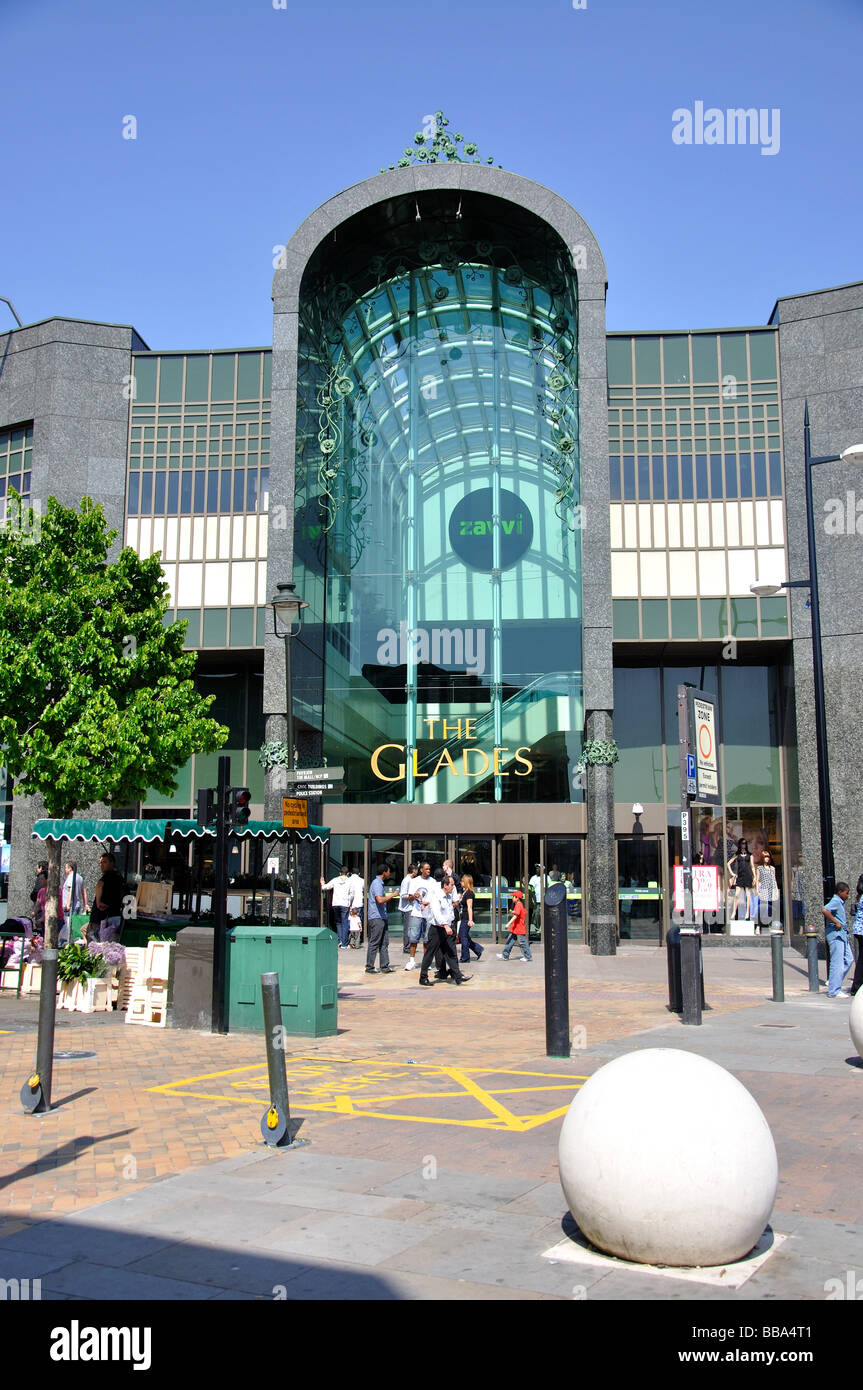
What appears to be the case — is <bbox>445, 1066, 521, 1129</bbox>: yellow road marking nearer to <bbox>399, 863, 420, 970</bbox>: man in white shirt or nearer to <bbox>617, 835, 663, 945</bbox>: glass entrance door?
<bbox>399, 863, 420, 970</bbox>: man in white shirt

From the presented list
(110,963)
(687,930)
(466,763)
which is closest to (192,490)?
(466,763)

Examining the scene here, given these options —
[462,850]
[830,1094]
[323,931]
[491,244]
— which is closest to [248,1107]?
[323,931]

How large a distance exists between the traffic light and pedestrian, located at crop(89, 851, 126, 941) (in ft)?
12.3

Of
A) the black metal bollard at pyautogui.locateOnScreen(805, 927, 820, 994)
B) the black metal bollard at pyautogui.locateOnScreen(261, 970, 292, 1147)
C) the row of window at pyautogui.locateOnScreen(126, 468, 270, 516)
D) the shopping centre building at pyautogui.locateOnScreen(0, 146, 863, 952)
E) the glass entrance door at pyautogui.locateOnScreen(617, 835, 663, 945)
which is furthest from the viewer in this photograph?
the row of window at pyautogui.locateOnScreen(126, 468, 270, 516)

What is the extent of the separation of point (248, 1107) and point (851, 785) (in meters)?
22.1

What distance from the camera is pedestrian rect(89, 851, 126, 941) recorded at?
16500 mm

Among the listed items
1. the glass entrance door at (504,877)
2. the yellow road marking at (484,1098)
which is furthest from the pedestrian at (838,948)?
the glass entrance door at (504,877)

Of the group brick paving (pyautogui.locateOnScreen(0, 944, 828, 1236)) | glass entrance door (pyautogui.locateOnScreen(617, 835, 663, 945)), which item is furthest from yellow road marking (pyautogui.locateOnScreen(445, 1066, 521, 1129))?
glass entrance door (pyautogui.locateOnScreen(617, 835, 663, 945))

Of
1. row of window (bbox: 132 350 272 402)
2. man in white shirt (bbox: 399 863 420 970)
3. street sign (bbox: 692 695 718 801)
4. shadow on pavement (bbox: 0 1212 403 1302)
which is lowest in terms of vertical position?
shadow on pavement (bbox: 0 1212 403 1302)

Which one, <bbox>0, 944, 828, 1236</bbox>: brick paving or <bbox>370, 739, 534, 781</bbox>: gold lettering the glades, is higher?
<bbox>370, 739, 534, 781</bbox>: gold lettering the glades

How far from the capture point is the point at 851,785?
27.6 meters

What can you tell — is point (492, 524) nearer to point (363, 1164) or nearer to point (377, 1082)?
point (377, 1082)

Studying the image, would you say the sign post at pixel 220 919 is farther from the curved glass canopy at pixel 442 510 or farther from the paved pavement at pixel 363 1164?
the curved glass canopy at pixel 442 510

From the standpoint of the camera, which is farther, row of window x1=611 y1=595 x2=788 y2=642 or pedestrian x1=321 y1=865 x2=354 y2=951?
row of window x1=611 y1=595 x2=788 y2=642
